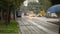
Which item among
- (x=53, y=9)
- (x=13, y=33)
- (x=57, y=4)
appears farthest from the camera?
(x=53, y=9)

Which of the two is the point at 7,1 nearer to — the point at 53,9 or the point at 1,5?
the point at 1,5

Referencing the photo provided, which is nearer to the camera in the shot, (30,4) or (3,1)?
(3,1)

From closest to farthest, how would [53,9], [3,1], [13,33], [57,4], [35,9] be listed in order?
[13,33] → [3,1] → [57,4] → [53,9] → [35,9]

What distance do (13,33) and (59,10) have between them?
2392 cm

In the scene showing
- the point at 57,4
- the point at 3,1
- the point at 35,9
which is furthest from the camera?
the point at 35,9

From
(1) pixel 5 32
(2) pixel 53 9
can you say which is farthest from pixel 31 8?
(1) pixel 5 32

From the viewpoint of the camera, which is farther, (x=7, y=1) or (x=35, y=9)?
(x=35, y=9)

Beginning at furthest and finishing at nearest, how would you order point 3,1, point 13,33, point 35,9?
point 35,9 < point 3,1 < point 13,33

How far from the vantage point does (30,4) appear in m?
149

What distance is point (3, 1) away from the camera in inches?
1180

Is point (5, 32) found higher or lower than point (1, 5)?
lower

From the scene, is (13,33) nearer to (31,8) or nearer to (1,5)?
(1,5)

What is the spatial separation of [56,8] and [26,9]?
396 feet

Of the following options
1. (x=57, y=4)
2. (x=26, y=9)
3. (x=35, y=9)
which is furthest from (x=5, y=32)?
(x=26, y=9)
